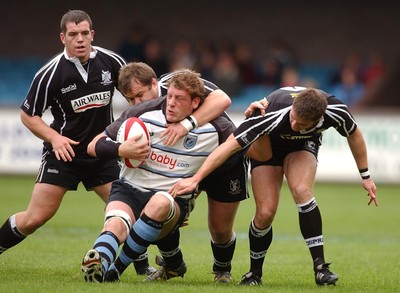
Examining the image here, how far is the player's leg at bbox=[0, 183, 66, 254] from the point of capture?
9.00m

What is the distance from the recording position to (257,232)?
8.85m

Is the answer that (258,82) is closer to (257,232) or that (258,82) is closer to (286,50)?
(286,50)

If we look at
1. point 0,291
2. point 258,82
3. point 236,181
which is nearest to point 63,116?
point 236,181

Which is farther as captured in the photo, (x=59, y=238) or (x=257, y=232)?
(x=59, y=238)

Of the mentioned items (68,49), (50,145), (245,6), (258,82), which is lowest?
(50,145)

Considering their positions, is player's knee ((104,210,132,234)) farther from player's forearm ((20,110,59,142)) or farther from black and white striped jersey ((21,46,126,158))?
black and white striped jersey ((21,46,126,158))

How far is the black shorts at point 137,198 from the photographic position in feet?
26.8

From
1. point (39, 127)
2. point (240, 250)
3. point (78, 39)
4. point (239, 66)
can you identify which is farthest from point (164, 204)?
point (239, 66)

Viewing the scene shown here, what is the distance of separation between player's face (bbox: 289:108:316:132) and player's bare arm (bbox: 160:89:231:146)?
1.98 ft

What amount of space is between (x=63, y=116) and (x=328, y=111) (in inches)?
99.5

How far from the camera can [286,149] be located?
8.78m

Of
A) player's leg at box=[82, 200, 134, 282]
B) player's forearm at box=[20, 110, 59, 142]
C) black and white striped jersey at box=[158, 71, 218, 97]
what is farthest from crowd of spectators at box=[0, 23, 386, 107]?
player's leg at box=[82, 200, 134, 282]

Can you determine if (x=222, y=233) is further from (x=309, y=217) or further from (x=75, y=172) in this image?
(x=75, y=172)

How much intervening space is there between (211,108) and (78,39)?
1.56 m
